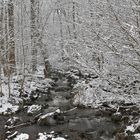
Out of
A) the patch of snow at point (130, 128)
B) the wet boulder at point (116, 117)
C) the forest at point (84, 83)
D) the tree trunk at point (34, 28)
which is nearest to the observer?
the forest at point (84, 83)

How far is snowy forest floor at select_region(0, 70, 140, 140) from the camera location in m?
9.85

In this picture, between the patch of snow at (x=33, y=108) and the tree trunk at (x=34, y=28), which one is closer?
the patch of snow at (x=33, y=108)

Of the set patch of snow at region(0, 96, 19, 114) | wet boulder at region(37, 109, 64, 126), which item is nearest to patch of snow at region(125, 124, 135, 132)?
wet boulder at region(37, 109, 64, 126)

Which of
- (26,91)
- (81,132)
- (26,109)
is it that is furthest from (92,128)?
(26,91)

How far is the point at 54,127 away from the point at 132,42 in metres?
6.85

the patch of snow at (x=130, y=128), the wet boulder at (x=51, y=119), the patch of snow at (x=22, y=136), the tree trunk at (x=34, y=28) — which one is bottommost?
the patch of snow at (x=22, y=136)

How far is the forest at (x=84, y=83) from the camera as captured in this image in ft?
17.1

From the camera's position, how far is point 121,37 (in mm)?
5289

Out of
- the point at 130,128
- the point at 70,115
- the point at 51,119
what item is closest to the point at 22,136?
the point at 51,119

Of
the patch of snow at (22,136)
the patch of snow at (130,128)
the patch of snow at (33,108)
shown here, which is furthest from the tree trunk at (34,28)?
the patch of snow at (130,128)

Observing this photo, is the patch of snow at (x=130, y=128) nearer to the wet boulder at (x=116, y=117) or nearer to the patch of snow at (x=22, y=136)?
the wet boulder at (x=116, y=117)

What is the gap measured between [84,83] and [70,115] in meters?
1.64

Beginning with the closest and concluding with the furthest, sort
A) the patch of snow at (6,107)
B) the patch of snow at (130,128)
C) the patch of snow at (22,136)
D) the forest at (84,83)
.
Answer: the forest at (84,83)
the patch of snow at (130,128)
the patch of snow at (22,136)
the patch of snow at (6,107)

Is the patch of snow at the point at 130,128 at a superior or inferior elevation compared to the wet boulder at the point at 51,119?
superior
